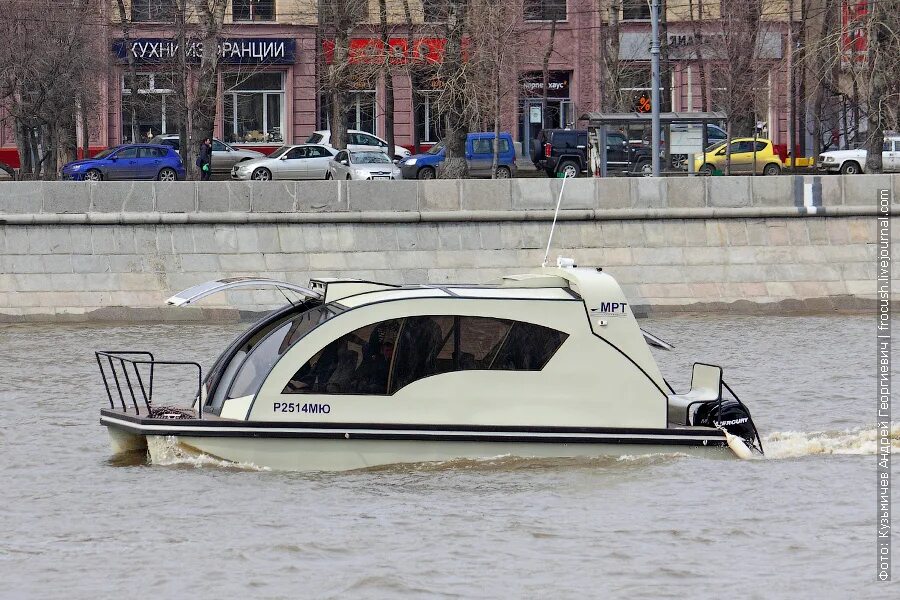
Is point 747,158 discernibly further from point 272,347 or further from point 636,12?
point 272,347

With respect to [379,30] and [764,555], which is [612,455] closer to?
[764,555]

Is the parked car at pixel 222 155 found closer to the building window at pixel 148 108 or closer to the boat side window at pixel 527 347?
the building window at pixel 148 108

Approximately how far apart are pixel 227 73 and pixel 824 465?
115 ft

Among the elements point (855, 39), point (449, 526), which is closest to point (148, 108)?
point (855, 39)

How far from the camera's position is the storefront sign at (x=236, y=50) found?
44781 mm

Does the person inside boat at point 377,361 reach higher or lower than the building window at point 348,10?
lower

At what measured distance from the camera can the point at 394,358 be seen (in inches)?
437

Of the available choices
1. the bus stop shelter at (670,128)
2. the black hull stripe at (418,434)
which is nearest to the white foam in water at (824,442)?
the black hull stripe at (418,434)

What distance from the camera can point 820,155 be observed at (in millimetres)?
42938

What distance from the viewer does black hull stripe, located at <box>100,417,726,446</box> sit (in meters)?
11.1

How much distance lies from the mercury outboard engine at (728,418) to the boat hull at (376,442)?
487mm

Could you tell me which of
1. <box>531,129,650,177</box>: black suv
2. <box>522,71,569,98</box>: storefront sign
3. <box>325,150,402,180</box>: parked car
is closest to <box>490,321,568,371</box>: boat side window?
<box>325,150,402,180</box>: parked car

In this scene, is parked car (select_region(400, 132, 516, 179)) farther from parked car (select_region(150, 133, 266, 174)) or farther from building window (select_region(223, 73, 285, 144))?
building window (select_region(223, 73, 285, 144))

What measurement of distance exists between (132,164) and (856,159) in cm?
1943
